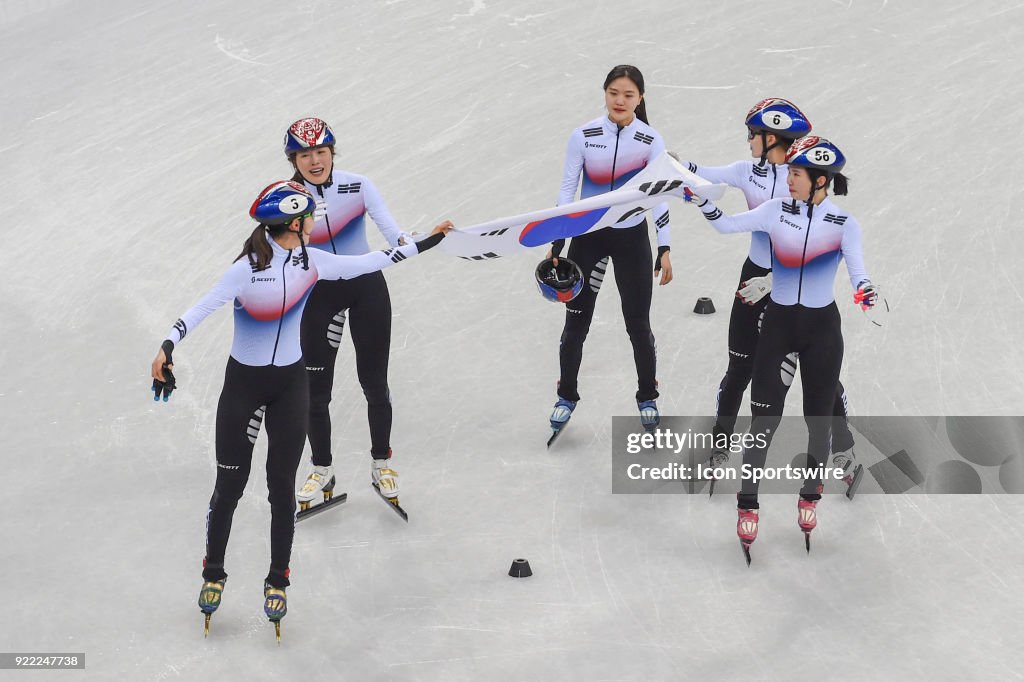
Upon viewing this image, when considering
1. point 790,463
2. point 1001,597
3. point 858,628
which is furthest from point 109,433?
point 1001,597

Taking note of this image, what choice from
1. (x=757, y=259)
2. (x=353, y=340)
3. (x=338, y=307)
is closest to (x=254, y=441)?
(x=353, y=340)

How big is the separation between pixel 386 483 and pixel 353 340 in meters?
1.03

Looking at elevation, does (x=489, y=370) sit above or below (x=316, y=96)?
below

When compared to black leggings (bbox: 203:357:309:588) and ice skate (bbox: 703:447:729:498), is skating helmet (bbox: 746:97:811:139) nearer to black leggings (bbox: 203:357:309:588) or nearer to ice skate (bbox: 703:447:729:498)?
ice skate (bbox: 703:447:729:498)

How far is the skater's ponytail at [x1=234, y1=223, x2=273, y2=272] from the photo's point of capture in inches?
312

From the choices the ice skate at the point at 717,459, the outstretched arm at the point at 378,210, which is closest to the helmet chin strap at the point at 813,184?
the ice skate at the point at 717,459

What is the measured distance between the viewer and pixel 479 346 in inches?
470

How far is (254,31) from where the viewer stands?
18453 mm

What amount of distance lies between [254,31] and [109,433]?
29.6 feet

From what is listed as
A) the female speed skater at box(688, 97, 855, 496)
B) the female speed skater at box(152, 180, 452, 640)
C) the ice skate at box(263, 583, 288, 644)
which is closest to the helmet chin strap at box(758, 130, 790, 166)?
the female speed skater at box(688, 97, 855, 496)

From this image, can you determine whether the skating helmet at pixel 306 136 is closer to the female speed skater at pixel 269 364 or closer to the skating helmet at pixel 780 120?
the female speed skater at pixel 269 364

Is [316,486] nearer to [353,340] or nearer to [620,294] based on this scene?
[353,340]

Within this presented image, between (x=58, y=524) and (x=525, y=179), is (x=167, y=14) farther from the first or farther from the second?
(x=58, y=524)

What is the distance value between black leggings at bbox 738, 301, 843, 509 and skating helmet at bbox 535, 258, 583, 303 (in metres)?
1.59
